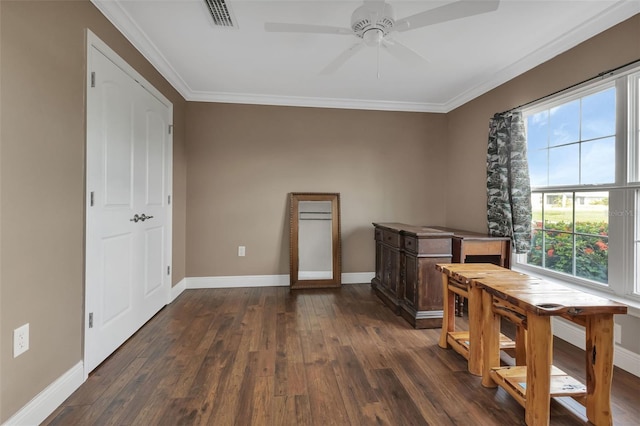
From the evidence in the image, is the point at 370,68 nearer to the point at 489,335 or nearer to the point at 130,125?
the point at 130,125

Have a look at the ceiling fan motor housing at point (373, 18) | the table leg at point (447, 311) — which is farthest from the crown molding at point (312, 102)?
the table leg at point (447, 311)

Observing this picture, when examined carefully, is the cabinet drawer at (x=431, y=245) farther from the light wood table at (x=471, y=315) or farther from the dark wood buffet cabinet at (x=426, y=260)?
the light wood table at (x=471, y=315)

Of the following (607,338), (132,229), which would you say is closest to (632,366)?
(607,338)

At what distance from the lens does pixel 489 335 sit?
1760 millimetres

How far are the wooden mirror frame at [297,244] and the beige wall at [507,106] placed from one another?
5.12 feet

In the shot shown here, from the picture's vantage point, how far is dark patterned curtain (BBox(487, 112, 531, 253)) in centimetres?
271

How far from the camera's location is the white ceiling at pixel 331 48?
2.03 metres

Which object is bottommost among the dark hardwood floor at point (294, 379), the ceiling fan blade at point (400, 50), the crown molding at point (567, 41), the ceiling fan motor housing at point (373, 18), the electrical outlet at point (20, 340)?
the dark hardwood floor at point (294, 379)

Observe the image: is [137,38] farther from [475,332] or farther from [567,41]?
[567,41]

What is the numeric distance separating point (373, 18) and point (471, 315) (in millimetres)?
1947

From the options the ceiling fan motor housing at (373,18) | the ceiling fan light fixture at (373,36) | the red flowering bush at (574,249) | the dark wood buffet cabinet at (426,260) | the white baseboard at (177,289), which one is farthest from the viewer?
the white baseboard at (177,289)

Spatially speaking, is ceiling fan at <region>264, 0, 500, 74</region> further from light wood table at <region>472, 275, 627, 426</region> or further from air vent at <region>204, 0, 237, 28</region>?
light wood table at <region>472, 275, 627, 426</region>

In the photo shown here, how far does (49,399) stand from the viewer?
1.53m

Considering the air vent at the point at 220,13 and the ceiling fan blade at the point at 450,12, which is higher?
the air vent at the point at 220,13
